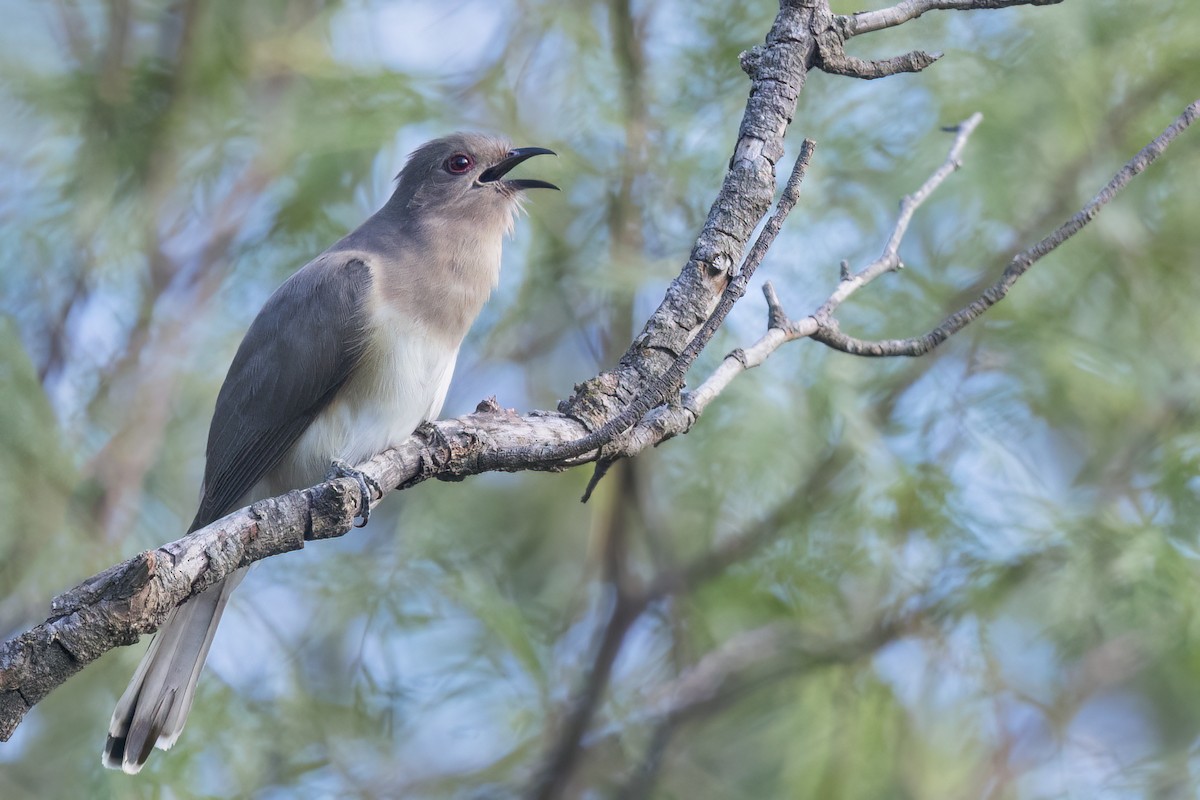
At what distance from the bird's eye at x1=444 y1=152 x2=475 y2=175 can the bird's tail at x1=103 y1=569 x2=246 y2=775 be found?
1.83 metres

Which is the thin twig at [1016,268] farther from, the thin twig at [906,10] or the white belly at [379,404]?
the white belly at [379,404]

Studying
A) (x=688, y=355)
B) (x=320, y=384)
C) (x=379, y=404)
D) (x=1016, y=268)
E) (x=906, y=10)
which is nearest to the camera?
(x=688, y=355)

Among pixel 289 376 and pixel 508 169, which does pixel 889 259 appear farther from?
pixel 289 376

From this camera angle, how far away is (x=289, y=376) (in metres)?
4.21

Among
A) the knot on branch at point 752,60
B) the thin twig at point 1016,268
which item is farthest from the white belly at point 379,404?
the knot on branch at point 752,60

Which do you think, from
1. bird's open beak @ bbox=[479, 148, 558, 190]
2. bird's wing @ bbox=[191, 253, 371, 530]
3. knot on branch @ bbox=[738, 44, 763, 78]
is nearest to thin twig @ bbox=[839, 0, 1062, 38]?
knot on branch @ bbox=[738, 44, 763, 78]

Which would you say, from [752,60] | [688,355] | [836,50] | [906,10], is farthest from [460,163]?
[688,355]

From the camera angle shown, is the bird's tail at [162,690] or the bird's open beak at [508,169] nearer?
the bird's tail at [162,690]

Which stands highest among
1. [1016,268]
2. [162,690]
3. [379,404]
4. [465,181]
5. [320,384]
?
[465,181]

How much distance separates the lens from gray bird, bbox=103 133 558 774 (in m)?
3.96

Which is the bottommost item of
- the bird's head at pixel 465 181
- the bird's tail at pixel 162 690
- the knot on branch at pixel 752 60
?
the bird's tail at pixel 162 690

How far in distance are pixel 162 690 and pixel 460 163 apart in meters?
2.27

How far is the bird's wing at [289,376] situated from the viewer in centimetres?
414

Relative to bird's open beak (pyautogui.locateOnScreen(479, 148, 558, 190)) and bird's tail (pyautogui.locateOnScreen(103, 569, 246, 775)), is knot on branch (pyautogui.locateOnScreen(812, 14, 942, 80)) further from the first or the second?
bird's tail (pyautogui.locateOnScreen(103, 569, 246, 775))
